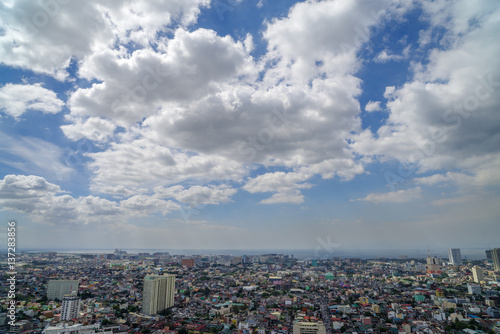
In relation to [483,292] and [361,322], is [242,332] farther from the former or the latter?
[483,292]

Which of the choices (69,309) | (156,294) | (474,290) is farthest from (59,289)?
(474,290)

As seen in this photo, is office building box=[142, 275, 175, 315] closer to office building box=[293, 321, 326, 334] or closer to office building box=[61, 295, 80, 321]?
office building box=[61, 295, 80, 321]

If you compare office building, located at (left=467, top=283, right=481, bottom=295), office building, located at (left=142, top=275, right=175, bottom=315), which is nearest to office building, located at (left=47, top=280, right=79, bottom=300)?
office building, located at (left=142, top=275, right=175, bottom=315)

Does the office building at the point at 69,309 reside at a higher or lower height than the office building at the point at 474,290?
higher

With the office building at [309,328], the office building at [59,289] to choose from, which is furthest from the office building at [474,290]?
the office building at [59,289]

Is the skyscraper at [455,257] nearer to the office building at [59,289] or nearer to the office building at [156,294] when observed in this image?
the office building at [156,294]

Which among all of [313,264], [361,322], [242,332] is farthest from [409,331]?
[313,264]
